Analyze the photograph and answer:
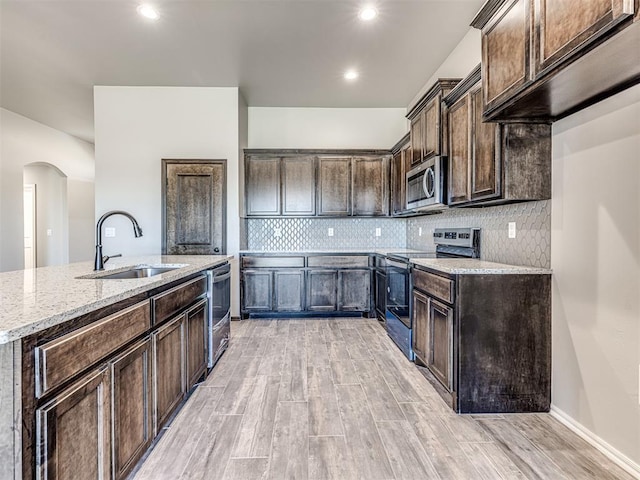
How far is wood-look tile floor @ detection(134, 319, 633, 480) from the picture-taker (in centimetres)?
164

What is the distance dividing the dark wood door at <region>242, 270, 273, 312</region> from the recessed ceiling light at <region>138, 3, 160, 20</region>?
2.86 m

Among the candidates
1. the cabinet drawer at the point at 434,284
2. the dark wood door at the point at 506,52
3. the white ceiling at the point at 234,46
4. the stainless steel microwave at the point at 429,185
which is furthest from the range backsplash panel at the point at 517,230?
the white ceiling at the point at 234,46

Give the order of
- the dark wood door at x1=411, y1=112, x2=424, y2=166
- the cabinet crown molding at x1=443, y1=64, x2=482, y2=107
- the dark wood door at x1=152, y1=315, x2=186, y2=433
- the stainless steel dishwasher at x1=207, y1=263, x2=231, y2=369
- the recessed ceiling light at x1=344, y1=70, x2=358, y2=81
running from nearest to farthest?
the dark wood door at x1=152, y1=315, x2=186, y2=433, the cabinet crown molding at x1=443, y1=64, x2=482, y2=107, the stainless steel dishwasher at x1=207, y1=263, x2=231, y2=369, the dark wood door at x1=411, y1=112, x2=424, y2=166, the recessed ceiling light at x1=344, y1=70, x2=358, y2=81

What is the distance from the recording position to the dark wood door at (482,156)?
223 cm

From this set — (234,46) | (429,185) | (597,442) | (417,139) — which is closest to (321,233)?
(417,139)

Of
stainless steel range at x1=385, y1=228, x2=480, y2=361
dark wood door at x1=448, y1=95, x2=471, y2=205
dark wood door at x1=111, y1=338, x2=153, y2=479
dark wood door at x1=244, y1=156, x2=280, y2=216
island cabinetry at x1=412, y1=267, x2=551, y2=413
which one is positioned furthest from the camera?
dark wood door at x1=244, y1=156, x2=280, y2=216

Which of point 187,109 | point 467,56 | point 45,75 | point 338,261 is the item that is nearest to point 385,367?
point 338,261

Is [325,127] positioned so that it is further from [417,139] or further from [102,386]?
[102,386]

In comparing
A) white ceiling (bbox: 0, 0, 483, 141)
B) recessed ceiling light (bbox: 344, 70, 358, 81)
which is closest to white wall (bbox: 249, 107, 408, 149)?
white ceiling (bbox: 0, 0, 483, 141)

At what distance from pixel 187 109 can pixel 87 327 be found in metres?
3.88

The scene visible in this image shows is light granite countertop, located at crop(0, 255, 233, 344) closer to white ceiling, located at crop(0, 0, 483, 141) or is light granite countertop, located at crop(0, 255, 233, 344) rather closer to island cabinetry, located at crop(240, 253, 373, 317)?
white ceiling, located at crop(0, 0, 483, 141)

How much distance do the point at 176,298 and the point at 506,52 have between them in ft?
Answer: 7.55

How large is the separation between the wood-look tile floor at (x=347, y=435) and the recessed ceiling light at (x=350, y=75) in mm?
3204

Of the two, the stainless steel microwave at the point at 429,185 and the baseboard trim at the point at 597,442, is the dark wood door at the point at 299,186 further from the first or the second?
the baseboard trim at the point at 597,442
